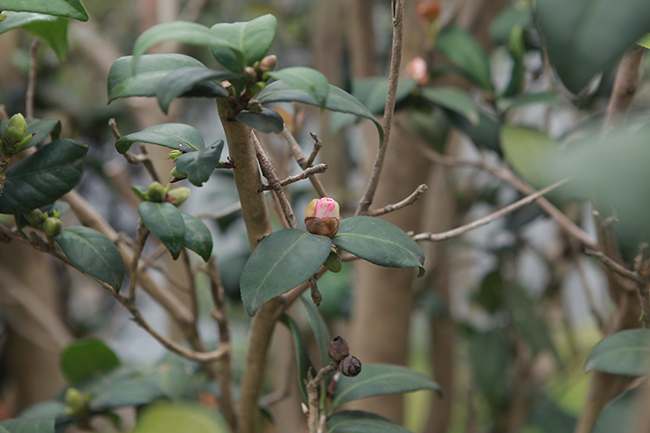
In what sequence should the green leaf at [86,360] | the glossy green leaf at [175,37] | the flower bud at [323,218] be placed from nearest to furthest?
the glossy green leaf at [175,37], the flower bud at [323,218], the green leaf at [86,360]

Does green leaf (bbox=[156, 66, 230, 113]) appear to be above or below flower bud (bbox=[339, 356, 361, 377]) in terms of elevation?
above

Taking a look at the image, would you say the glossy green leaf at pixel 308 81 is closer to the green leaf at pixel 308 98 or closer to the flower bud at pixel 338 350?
the green leaf at pixel 308 98

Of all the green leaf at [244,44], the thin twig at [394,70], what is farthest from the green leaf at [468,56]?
the green leaf at [244,44]

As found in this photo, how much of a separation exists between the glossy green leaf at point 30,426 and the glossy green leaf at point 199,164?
262 mm

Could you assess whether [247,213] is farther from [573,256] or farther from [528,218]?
[573,256]

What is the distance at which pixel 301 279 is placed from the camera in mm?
279

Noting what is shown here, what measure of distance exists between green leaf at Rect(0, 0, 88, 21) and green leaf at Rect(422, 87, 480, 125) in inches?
16.5

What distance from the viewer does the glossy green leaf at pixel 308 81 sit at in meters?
0.25

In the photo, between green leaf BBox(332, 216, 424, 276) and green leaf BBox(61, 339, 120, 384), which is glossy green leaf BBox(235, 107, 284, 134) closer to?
green leaf BBox(332, 216, 424, 276)

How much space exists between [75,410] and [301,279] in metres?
0.39

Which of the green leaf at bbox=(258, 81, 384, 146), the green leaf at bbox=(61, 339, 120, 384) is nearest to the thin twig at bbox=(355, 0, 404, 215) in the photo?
the green leaf at bbox=(258, 81, 384, 146)

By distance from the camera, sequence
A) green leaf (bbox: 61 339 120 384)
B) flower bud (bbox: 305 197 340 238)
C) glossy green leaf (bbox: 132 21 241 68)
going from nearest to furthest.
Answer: glossy green leaf (bbox: 132 21 241 68)
flower bud (bbox: 305 197 340 238)
green leaf (bbox: 61 339 120 384)

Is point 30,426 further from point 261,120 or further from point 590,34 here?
point 590,34

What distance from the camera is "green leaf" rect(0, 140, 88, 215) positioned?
1.18ft
